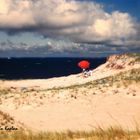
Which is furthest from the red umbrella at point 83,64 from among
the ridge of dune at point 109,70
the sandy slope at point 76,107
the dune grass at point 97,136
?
the dune grass at point 97,136

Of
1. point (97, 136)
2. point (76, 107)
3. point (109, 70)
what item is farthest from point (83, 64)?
point (97, 136)

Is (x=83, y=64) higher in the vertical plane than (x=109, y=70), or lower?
higher

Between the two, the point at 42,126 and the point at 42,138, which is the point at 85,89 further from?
the point at 42,138

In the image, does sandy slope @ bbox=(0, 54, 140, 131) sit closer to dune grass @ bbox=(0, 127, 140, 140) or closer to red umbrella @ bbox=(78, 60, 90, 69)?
dune grass @ bbox=(0, 127, 140, 140)

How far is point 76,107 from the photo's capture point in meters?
29.8

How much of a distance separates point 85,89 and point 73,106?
540 cm

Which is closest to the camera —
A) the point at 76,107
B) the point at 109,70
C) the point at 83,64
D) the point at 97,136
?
the point at 97,136

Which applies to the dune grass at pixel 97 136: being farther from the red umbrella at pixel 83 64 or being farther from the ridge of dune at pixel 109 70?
the red umbrella at pixel 83 64

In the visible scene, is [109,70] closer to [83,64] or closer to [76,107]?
[83,64]

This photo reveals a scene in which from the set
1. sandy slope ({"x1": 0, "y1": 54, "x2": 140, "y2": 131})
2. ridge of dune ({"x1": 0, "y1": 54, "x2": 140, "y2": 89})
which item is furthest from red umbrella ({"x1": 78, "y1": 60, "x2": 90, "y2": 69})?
sandy slope ({"x1": 0, "y1": 54, "x2": 140, "y2": 131})

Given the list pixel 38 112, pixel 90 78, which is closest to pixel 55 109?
pixel 38 112

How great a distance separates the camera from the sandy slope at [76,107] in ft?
82.7

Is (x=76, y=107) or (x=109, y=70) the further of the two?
(x=109, y=70)

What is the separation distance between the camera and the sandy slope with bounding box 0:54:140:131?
25.2 metres
